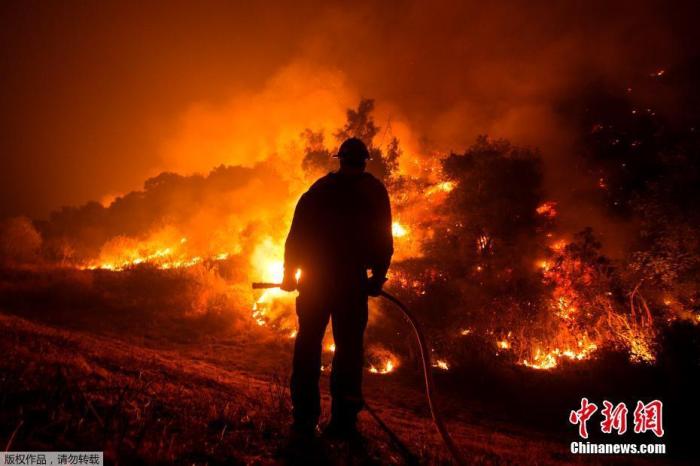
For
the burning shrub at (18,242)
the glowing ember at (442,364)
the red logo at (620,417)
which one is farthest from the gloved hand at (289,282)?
the burning shrub at (18,242)

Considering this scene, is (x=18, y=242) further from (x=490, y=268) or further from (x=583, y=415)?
(x=583, y=415)

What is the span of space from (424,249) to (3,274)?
69.2ft

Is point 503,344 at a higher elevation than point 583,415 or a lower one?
higher

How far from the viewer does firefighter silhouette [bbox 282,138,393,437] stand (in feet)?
10.00

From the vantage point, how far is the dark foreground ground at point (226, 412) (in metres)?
2.38

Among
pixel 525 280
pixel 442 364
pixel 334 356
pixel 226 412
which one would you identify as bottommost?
pixel 226 412

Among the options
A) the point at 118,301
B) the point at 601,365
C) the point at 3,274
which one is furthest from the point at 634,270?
the point at 3,274

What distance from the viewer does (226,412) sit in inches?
130

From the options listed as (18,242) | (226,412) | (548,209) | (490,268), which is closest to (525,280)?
(490,268)

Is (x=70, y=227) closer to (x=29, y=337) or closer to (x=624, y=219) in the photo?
(x=29, y=337)

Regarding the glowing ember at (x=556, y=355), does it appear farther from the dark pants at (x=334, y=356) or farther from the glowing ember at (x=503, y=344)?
the dark pants at (x=334, y=356)

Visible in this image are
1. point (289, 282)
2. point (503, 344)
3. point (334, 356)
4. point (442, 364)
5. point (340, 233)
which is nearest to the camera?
point (334, 356)

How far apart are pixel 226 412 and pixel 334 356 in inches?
45.2

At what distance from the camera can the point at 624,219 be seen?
14.1 metres
